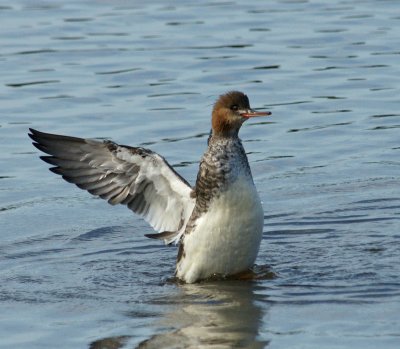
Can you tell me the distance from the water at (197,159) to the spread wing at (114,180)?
1.62 ft

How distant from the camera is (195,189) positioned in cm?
1155

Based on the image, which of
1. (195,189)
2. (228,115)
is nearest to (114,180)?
(195,189)

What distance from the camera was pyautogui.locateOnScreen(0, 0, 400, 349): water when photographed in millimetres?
10156

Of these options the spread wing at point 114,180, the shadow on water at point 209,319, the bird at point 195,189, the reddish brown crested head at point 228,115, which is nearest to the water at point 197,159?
the shadow on water at point 209,319

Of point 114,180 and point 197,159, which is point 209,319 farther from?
point 197,159

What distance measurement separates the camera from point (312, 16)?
814 inches

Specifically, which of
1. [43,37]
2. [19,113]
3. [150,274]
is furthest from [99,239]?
[43,37]

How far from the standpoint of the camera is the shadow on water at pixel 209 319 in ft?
31.7

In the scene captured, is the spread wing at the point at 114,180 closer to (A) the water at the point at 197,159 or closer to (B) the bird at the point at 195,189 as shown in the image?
(B) the bird at the point at 195,189

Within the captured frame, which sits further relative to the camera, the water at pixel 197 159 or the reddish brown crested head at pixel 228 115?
the reddish brown crested head at pixel 228 115

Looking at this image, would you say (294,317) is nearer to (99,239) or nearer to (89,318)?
(89,318)

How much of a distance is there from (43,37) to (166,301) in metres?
9.92

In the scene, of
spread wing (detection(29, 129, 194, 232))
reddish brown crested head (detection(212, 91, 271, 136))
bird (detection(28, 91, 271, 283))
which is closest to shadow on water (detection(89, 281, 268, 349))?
bird (detection(28, 91, 271, 283))

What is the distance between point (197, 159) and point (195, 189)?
10.9 ft
